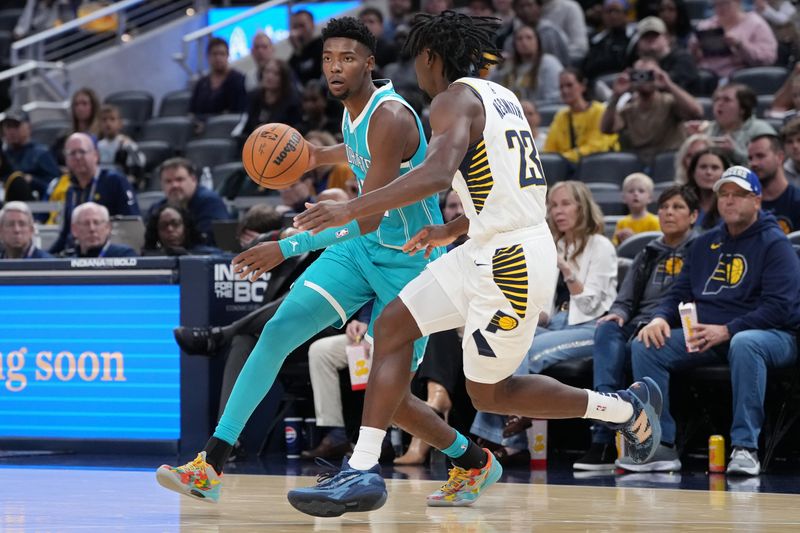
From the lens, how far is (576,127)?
1013 cm

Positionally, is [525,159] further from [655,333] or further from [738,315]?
[738,315]

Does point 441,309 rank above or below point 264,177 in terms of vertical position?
below

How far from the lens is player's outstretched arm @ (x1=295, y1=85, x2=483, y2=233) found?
3.95 metres

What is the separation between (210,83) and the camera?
44.9 feet

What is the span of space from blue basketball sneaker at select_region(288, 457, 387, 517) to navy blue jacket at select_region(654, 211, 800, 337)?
2.88 m

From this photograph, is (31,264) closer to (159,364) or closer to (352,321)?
(159,364)

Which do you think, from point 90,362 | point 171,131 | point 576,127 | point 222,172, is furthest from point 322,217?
point 171,131

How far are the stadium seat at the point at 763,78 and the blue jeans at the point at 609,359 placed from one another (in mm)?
4260

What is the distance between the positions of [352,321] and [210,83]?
7174 mm

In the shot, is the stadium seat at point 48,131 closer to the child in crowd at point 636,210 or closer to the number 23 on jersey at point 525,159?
the child in crowd at point 636,210

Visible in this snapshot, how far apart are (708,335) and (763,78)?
460 cm

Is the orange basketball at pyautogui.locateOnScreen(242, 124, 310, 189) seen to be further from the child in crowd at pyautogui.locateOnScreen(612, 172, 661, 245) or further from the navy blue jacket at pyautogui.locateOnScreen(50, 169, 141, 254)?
the navy blue jacket at pyautogui.locateOnScreen(50, 169, 141, 254)

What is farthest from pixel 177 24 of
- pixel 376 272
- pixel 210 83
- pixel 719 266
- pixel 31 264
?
pixel 376 272

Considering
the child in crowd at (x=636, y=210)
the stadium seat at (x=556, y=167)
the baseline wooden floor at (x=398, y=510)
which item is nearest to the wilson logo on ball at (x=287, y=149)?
the baseline wooden floor at (x=398, y=510)
